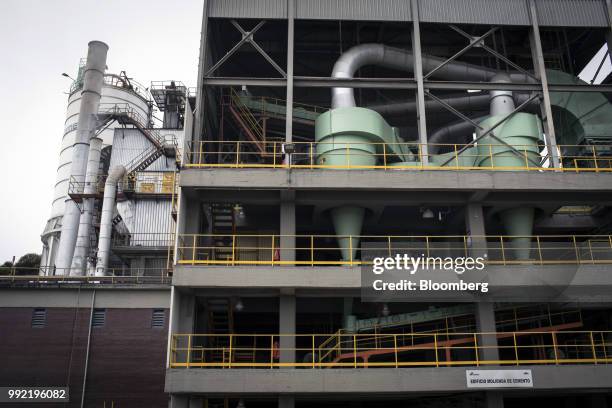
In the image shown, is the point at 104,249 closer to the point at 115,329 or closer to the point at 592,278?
the point at 115,329

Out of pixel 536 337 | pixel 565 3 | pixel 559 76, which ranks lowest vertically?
pixel 536 337

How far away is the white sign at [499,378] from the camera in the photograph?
1686 cm

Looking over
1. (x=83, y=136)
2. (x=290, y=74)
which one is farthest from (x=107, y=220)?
(x=290, y=74)

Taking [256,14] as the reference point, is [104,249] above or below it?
below

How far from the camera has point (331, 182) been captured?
747 inches

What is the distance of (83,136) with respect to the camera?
3531cm

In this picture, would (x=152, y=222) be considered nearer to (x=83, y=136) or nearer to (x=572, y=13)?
(x=83, y=136)

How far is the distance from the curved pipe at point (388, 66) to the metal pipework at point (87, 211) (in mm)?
17407

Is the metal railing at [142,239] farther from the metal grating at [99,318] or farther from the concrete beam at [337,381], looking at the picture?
the concrete beam at [337,381]

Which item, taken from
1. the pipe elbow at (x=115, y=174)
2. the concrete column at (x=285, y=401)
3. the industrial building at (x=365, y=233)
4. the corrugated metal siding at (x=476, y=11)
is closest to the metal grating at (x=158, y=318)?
the industrial building at (x=365, y=233)

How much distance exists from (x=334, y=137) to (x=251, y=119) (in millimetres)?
5067

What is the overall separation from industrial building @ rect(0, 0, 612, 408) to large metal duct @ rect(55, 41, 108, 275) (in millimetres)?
4496

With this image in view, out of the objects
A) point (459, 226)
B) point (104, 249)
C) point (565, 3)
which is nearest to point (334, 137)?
point (459, 226)

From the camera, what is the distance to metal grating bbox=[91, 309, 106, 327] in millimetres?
22781
